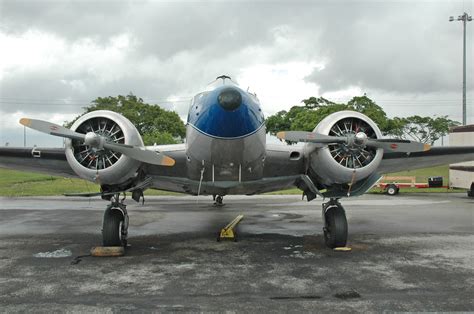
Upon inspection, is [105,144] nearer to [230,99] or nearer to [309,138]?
[230,99]

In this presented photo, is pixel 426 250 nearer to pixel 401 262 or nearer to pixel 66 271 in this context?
pixel 401 262

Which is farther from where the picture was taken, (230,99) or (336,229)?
(336,229)

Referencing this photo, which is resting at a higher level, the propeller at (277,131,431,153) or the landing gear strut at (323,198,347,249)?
the propeller at (277,131,431,153)

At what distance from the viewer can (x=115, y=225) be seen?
884 centimetres

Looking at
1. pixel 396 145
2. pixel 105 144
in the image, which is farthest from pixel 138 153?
pixel 396 145

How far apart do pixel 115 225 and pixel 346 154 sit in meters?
4.92

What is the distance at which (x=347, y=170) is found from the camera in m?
8.46

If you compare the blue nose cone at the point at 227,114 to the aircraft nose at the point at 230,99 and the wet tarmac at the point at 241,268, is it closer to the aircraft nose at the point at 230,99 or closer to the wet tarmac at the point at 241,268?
the aircraft nose at the point at 230,99

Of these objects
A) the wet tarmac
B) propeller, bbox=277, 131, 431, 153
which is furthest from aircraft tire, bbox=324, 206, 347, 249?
propeller, bbox=277, 131, 431, 153

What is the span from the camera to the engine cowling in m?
8.48

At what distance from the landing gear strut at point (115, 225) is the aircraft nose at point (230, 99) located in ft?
11.9

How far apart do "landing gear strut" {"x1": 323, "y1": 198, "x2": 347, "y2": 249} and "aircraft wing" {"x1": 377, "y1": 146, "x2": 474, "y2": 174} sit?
1.74m

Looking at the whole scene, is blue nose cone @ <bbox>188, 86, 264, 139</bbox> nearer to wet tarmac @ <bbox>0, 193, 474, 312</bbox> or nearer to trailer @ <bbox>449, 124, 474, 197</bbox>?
wet tarmac @ <bbox>0, 193, 474, 312</bbox>

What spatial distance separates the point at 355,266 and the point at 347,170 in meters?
1.89
